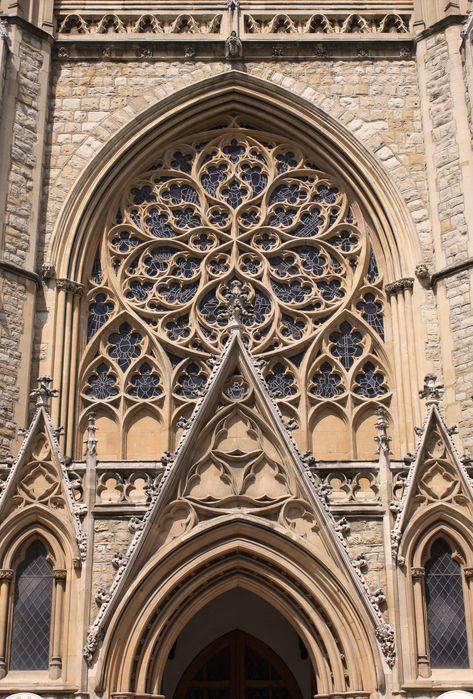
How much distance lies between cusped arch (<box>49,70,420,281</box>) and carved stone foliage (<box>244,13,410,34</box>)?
127 cm

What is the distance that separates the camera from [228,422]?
1459 centimetres

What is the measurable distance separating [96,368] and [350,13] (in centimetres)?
786

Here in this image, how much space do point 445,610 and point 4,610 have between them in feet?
18.1

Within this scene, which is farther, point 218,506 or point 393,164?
point 393,164

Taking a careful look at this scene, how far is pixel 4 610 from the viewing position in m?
13.6

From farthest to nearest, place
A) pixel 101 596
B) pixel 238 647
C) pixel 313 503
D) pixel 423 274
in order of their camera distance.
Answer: pixel 423 274 → pixel 238 647 → pixel 313 503 → pixel 101 596

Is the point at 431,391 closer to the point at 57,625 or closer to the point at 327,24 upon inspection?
the point at 57,625

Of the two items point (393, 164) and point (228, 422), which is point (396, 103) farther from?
point (228, 422)

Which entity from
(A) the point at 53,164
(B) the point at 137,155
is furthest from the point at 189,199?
(A) the point at 53,164

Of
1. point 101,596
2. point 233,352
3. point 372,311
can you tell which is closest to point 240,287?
point 372,311

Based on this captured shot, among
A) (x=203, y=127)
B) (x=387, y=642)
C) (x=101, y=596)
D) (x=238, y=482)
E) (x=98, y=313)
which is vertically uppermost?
(x=203, y=127)

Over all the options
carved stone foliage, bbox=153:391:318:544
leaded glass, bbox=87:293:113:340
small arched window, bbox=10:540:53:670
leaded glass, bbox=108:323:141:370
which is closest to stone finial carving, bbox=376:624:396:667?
carved stone foliage, bbox=153:391:318:544

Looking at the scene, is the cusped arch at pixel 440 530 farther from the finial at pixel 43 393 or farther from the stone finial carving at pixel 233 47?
the stone finial carving at pixel 233 47

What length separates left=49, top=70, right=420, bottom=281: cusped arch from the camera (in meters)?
17.9
